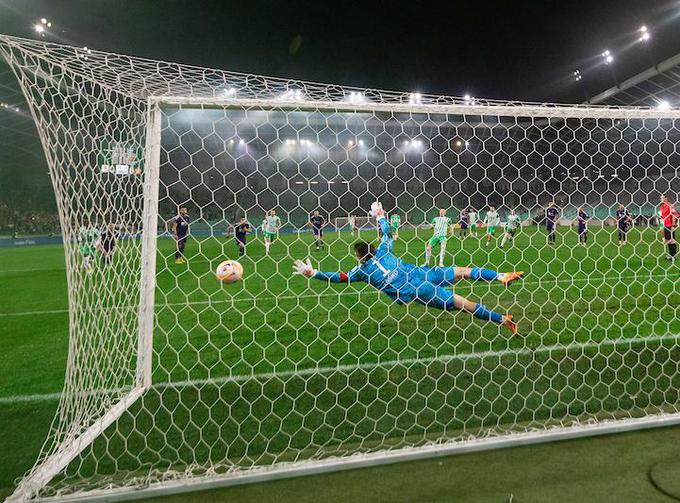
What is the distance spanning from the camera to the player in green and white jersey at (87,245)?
2.76m

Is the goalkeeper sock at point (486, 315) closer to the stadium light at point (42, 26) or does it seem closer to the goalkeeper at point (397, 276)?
the goalkeeper at point (397, 276)

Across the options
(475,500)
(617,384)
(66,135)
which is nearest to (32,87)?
(66,135)

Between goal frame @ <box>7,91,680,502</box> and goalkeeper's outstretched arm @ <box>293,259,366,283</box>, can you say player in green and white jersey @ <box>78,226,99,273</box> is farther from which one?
goalkeeper's outstretched arm @ <box>293,259,366,283</box>

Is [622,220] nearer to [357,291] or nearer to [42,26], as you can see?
[357,291]

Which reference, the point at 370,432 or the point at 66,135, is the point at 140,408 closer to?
the point at 370,432

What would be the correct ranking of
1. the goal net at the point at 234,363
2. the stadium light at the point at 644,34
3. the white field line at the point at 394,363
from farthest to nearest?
the stadium light at the point at 644,34 < the white field line at the point at 394,363 < the goal net at the point at 234,363

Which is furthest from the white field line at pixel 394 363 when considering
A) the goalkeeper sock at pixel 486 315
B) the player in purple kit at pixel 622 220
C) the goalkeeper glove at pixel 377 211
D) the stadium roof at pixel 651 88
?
the stadium roof at pixel 651 88

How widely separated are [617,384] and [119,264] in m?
3.77

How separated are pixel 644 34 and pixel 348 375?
1130 inches

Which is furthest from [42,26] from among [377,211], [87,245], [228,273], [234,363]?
[377,211]

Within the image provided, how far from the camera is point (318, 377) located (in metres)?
3.71

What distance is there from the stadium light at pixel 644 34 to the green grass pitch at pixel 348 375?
23.1 meters

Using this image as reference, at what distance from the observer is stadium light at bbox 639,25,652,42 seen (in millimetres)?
23716

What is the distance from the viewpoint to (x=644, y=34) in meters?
24.3
